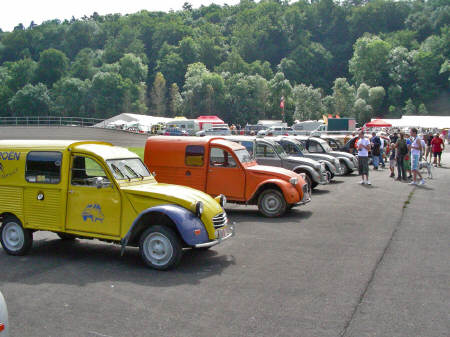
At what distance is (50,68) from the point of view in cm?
13925

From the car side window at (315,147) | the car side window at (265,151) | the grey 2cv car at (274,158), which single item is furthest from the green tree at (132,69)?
the car side window at (265,151)

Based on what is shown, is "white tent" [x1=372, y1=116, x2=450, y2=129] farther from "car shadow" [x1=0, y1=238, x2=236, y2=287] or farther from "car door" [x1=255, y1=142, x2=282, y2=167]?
"car shadow" [x1=0, y1=238, x2=236, y2=287]

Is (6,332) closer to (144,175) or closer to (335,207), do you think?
(144,175)

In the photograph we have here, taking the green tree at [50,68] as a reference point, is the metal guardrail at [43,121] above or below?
below

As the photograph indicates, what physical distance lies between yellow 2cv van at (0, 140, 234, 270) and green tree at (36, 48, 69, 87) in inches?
5465

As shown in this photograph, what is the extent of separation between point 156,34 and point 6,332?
18205cm

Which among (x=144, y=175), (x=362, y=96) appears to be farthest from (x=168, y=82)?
(x=144, y=175)

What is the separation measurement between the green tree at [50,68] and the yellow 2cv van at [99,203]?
139 metres

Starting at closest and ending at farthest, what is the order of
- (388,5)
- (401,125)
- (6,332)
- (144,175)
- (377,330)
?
(6,332), (377,330), (144,175), (401,125), (388,5)

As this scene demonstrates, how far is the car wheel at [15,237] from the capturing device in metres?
8.34

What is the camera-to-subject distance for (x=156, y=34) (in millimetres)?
177750

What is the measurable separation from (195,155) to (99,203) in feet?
16.7

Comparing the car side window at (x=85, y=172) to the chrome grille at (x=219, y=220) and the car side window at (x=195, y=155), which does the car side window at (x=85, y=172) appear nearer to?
the chrome grille at (x=219, y=220)

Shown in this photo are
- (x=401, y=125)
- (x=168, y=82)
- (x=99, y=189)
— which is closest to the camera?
(x=99, y=189)
